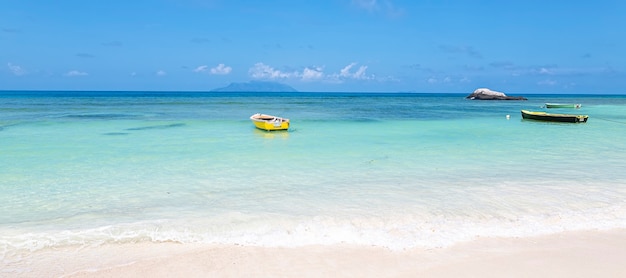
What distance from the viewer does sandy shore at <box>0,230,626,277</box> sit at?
4.67m

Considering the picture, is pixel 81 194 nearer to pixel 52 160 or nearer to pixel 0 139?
pixel 52 160

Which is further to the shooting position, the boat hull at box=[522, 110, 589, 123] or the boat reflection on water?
the boat hull at box=[522, 110, 589, 123]

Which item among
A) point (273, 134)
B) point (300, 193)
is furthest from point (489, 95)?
point (300, 193)

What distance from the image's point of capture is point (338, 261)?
499 cm

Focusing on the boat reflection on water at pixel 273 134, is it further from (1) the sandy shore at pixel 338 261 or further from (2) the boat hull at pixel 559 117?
(2) the boat hull at pixel 559 117

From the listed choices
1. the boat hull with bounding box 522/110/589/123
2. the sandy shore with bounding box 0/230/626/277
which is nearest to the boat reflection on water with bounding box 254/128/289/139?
the sandy shore with bounding box 0/230/626/277

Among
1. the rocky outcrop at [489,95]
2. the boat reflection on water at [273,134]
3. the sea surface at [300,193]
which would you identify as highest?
the rocky outcrop at [489,95]

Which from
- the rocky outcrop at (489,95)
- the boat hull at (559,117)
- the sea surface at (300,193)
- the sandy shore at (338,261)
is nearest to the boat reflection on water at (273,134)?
the sea surface at (300,193)

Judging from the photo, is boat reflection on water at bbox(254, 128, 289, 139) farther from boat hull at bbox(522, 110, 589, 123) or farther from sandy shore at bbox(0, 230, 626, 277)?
boat hull at bbox(522, 110, 589, 123)

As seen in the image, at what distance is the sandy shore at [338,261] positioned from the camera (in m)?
4.67

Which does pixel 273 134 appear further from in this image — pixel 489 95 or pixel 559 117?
pixel 489 95

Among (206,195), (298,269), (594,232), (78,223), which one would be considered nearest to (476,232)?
(594,232)

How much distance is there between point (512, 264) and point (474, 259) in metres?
0.40

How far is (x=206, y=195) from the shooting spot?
8148 millimetres
